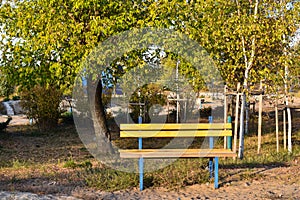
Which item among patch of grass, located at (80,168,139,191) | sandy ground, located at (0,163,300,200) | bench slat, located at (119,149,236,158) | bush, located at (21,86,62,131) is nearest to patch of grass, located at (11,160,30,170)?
patch of grass, located at (80,168,139,191)

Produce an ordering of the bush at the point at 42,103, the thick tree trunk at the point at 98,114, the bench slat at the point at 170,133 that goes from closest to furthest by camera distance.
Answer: the bench slat at the point at 170,133, the thick tree trunk at the point at 98,114, the bush at the point at 42,103

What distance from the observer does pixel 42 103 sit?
46.8ft

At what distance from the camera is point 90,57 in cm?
863

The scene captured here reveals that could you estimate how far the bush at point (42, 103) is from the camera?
47.1 ft

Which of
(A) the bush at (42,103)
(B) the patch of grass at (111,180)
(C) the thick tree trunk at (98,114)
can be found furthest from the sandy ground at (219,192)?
(A) the bush at (42,103)

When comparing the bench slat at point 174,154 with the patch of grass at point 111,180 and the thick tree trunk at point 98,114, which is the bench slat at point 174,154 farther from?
the thick tree trunk at point 98,114

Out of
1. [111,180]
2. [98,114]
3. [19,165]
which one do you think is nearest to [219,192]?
[111,180]

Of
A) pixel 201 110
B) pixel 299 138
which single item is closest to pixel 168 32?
pixel 299 138

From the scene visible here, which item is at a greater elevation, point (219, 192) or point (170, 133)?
point (170, 133)

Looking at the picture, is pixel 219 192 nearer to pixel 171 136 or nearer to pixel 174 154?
pixel 174 154

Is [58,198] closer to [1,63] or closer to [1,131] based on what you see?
[1,63]

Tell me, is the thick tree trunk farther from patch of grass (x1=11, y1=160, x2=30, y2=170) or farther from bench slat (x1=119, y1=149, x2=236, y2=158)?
bench slat (x1=119, y1=149, x2=236, y2=158)

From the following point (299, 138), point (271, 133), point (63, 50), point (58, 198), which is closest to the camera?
point (58, 198)

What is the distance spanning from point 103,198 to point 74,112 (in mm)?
10223
